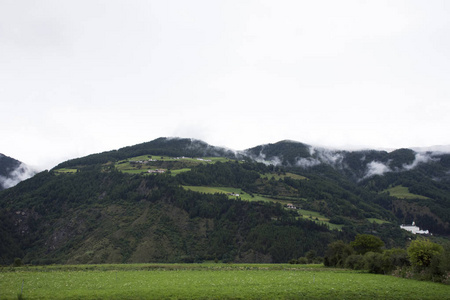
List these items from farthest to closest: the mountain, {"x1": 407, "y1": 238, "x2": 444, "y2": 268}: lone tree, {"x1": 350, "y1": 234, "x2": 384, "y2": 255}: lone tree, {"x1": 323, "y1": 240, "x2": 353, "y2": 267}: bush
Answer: the mountain → {"x1": 350, "y1": 234, "x2": 384, "y2": 255}: lone tree → {"x1": 323, "y1": 240, "x2": 353, "y2": 267}: bush → {"x1": 407, "y1": 238, "x2": 444, "y2": 268}: lone tree

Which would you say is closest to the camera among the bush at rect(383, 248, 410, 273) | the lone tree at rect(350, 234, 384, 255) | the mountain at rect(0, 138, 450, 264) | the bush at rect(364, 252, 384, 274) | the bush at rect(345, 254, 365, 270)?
the bush at rect(383, 248, 410, 273)

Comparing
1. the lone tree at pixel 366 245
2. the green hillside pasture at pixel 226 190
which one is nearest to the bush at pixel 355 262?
the lone tree at pixel 366 245

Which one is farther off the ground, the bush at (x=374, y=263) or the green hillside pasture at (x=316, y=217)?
the bush at (x=374, y=263)

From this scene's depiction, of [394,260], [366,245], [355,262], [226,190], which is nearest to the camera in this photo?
[394,260]

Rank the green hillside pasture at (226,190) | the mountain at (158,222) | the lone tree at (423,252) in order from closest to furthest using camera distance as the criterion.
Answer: the lone tree at (423,252) < the mountain at (158,222) < the green hillside pasture at (226,190)

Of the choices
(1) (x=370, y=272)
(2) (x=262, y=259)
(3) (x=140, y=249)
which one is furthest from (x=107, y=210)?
(1) (x=370, y=272)

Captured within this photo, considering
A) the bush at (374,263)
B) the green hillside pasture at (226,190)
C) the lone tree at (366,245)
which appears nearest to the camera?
the bush at (374,263)

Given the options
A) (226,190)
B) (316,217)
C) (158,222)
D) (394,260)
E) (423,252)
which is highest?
(226,190)

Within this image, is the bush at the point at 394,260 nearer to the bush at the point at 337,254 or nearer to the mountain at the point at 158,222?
the bush at the point at 337,254

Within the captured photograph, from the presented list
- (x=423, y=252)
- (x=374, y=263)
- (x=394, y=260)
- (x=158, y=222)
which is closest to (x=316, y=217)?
(x=158, y=222)

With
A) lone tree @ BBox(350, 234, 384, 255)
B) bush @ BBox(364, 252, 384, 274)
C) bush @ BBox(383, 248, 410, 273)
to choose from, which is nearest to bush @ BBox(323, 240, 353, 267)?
lone tree @ BBox(350, 234, 384, 255)

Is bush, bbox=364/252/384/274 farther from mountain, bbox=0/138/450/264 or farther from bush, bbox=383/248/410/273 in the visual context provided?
mountain, bbox=0/138/450/264

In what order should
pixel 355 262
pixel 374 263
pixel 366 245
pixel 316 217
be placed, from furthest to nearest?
1. pixel 316 217
2. pixel 366 245
3. pixel 355 262
4. pixel 374 263

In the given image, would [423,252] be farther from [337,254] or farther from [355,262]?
[337,254]
